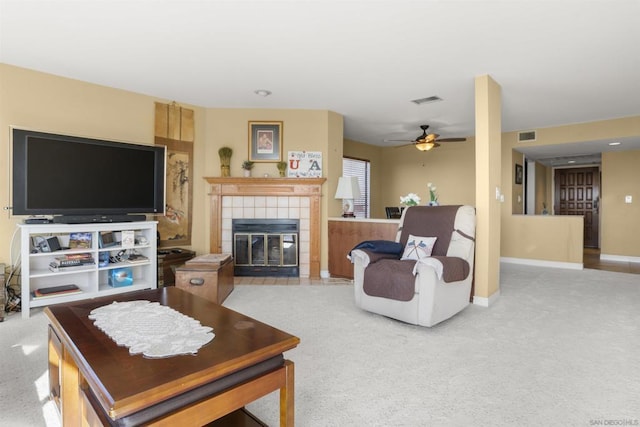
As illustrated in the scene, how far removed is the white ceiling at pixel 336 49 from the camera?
2.46 metres

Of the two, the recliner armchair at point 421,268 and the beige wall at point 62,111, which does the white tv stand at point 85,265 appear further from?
the recliner armchair at point 421,268

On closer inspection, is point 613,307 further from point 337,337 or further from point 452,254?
point 337,337

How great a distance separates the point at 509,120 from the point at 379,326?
4474 mm

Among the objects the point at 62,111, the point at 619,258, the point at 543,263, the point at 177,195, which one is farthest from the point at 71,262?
the point at 619,258

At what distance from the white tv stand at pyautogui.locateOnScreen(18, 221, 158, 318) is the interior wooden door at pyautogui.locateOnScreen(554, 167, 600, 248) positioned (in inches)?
367

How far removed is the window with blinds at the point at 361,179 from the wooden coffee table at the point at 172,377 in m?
5.96

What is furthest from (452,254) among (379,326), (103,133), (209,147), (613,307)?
(103,133)

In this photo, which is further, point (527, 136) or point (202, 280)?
point (527, 136)

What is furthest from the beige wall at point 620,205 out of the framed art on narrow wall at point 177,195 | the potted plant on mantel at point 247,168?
the framed art on narrow wall at point 177,195

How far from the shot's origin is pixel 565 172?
8656 millimetres

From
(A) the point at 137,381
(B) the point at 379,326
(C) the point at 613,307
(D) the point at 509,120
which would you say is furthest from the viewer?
(D) the point at 509,120

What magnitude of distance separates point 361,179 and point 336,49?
4.73 meters

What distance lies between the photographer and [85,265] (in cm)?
347

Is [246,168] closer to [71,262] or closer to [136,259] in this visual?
[136,259]
